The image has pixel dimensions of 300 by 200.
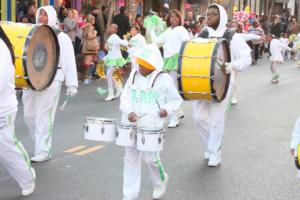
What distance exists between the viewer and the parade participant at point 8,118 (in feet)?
17.6

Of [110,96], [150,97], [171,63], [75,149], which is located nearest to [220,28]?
[150,97]

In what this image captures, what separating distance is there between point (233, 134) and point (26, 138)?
3201 mm

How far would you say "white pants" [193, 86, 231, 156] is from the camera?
724 centimetres

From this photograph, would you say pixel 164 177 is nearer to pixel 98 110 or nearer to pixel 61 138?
pixel 61 138

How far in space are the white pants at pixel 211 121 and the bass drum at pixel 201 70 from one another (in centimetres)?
16

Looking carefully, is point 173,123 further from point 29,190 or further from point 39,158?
point 29,190

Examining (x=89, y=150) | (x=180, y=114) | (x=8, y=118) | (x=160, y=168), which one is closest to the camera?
(x=8, y=118)

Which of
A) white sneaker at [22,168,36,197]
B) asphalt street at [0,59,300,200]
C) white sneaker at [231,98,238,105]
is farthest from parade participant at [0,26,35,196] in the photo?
white sneaker at [231,98,238,105]

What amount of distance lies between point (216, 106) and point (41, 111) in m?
2.08

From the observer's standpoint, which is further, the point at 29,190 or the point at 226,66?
the point at 226,66

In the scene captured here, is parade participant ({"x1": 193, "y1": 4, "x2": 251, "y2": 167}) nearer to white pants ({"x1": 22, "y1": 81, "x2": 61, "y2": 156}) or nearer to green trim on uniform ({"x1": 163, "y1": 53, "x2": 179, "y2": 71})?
white pants ({"x1": 22, "y1": 81, "x2": 61, "y2": 156})

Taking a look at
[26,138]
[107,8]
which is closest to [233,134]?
[26,138]

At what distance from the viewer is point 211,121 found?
7.28 meters

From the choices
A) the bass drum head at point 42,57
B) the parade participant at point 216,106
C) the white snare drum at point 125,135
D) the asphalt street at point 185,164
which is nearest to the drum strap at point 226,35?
the parade participant at point 216,106
